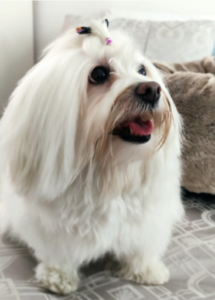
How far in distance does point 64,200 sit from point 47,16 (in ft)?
6.60

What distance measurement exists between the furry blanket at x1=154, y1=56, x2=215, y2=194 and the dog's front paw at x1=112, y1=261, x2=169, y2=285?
0.42 m

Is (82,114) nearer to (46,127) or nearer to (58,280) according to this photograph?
(46,127)

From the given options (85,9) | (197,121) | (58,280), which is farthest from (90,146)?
(85,9)

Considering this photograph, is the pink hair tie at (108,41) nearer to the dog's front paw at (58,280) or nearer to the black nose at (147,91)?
the black nose at (147,91)

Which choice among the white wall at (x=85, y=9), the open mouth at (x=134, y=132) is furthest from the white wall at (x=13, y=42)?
the open mouth at (x=134, y=132)

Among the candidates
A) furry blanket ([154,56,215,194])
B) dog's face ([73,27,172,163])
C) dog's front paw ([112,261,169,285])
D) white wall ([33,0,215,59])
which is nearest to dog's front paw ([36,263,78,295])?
dog's front paw ([112,261,169,285])

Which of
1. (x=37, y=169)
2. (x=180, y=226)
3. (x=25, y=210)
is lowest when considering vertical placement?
(x=180, y=226)

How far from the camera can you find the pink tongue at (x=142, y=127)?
80 centimetres

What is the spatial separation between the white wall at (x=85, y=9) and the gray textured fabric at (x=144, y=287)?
1.55m

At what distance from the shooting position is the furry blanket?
4.38 feet

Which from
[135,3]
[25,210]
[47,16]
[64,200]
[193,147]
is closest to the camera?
[64,200]

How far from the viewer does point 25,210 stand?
1.01 metres

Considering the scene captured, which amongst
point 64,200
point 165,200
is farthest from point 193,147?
point 64,200

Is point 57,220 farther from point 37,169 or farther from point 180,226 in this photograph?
point 180,226
